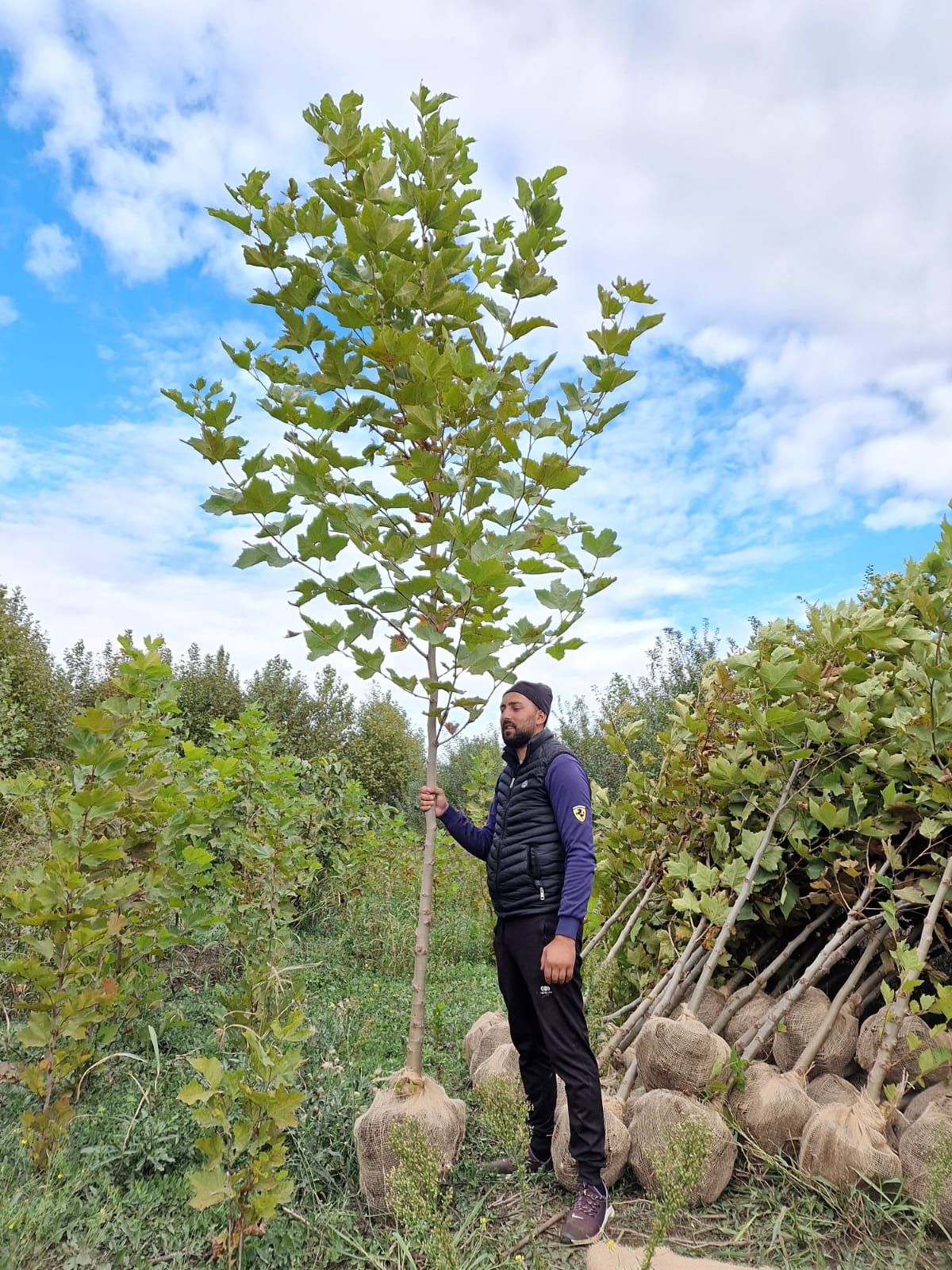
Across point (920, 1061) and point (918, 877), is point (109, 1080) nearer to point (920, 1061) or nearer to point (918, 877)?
point (920, 1061)

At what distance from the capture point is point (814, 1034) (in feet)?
11.3

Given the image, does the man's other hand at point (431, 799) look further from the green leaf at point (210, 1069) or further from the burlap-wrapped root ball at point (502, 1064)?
the burlap-wrapped root ball at point (502, 1064)

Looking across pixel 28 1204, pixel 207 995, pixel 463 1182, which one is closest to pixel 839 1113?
pixel 463 1182

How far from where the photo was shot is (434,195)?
9.52 ft

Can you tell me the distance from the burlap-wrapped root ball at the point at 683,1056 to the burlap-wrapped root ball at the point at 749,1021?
43 centimetres

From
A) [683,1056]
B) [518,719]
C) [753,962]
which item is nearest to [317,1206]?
[683,1056]

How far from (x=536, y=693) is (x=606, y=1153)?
1.79m

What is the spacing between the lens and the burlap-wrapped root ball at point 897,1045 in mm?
3186

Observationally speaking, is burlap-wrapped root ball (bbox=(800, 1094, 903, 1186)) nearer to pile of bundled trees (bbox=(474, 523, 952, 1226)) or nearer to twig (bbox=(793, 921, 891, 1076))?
pile of bundled trees (bbox=(474, 523, 952, 1226))

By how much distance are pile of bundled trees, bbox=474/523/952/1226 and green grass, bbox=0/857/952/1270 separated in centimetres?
15

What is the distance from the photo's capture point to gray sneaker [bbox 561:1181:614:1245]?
2.82m

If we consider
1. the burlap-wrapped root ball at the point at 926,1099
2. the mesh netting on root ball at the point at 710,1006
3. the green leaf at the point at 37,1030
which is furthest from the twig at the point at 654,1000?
the green leaf at the point at 37,1030

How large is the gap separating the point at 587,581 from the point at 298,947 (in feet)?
14.0

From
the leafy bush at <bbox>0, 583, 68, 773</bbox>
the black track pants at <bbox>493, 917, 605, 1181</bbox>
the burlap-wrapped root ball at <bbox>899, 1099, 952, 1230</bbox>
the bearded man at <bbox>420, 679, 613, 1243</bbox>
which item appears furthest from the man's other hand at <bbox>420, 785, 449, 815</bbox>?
the leafy bush at <bbox>0, 583, 68, 773</bbox>
